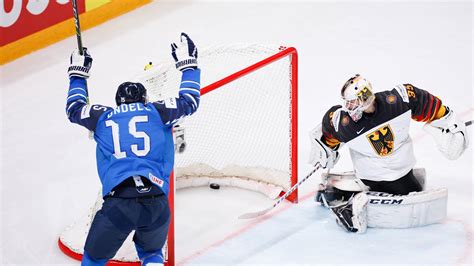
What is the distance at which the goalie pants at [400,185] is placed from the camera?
5.42m

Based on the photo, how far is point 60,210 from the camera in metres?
5.71

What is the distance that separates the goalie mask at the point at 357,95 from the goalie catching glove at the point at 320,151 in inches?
13.2

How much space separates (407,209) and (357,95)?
0.67m

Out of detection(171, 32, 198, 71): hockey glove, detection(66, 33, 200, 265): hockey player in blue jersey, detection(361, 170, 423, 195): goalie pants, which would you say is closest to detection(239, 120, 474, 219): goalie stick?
detection(361, 170, 423, 195): goalie pants

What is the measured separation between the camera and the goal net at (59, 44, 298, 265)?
579cm

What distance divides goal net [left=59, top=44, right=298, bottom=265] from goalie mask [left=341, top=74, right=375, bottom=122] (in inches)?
19.8

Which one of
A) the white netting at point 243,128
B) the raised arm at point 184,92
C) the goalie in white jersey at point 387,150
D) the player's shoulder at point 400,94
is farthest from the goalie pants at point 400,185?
the raised arm at point 184,92

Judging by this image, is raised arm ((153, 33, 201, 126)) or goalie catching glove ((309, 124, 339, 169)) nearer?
raised arm ((153, 33, 201, 126))

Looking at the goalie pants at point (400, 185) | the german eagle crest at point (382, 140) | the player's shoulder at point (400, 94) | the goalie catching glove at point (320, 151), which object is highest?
the player's shoulder at point (400, 94)

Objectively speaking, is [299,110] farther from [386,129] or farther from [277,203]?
[386,129]

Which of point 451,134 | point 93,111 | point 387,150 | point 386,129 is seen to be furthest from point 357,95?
point 93,111

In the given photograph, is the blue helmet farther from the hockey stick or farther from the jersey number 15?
the hockey stick

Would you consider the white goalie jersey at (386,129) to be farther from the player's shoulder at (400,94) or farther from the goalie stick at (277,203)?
the goalie stick at (277,203)

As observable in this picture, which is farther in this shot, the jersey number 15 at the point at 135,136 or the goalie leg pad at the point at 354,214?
the goalie leg pad at the point at 354,214
